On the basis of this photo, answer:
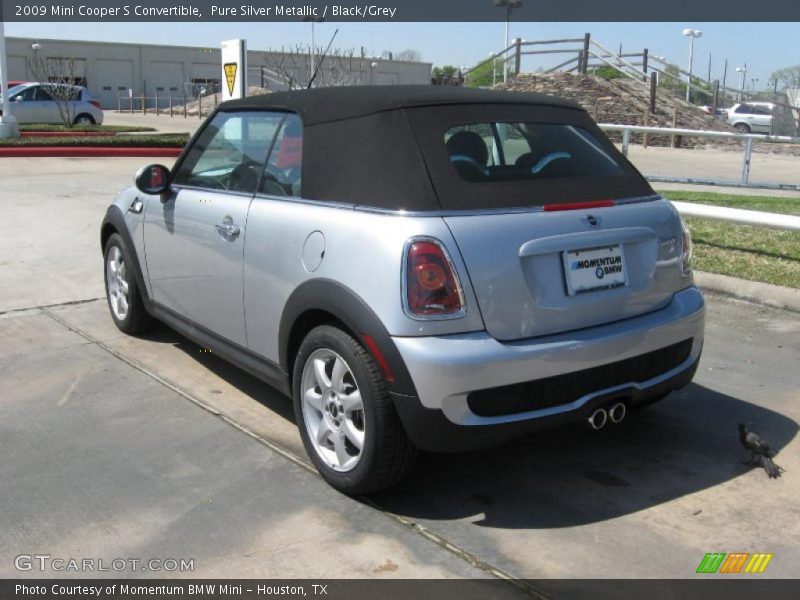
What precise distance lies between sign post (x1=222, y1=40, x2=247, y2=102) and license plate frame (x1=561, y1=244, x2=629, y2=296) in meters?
9.60

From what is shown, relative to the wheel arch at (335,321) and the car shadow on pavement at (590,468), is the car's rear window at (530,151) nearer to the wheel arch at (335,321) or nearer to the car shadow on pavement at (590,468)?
the wheel arch at (335,321)

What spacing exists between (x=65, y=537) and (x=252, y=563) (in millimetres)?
764

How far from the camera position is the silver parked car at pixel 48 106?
2761 centimetres

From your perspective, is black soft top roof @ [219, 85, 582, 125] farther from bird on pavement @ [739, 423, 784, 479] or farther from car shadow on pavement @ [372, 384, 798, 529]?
bird on pavement @ [739, 423, 784, 479]

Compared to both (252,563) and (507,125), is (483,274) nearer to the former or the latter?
(507,125)

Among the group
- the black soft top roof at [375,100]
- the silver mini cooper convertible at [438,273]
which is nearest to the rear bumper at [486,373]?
the silver mini cooper convertible at [438,273]

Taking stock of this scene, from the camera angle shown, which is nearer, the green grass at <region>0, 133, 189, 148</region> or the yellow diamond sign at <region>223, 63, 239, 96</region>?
the yellow diamond sign at <region>223, 63, 239, 96</region>

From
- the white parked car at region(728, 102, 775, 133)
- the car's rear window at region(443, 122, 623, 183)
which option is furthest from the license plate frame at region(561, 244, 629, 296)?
the white parked car at region(728, 102, 775, 133)

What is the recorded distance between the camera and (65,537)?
3.19 meters

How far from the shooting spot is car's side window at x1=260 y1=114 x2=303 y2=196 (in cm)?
389

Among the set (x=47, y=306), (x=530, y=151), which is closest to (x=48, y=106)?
(x=47, y=306)

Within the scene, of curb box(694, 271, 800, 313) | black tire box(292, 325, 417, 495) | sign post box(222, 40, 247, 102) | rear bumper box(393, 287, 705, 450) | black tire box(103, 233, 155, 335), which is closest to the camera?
rear bumper box(393, 287, 705, 450)

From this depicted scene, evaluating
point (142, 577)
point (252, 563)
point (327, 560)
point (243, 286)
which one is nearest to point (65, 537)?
point (142, 577)

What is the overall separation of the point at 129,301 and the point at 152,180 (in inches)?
41.4
